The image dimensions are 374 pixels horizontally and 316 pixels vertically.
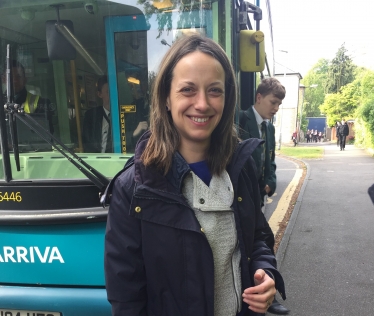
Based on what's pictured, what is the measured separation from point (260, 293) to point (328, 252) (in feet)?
12.7

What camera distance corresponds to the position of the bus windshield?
2.37 meters

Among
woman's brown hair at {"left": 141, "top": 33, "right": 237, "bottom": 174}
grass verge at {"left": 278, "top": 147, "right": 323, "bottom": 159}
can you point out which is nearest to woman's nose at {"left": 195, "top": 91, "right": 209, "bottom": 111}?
woman's brown hair at {"left": 141, "top": 33, "right": 237, "bottom": 174}

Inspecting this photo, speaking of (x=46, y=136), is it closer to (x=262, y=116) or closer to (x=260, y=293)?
(x=260, y=293)

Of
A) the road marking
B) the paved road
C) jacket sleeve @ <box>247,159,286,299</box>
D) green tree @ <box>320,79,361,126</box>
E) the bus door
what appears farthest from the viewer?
green tree @ <box>320,79,361,126</box>

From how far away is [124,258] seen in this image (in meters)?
1.33

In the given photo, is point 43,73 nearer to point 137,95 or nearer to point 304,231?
point 137,95

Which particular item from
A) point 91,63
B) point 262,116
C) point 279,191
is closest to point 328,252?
point 262,116

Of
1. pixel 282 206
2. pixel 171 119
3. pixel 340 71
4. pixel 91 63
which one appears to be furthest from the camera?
pixel 340 71

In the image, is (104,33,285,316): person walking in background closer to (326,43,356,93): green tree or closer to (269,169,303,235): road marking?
(269,169,303,235): road marking

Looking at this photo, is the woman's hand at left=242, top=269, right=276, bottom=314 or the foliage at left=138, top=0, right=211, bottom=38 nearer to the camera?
the woman's hand at left=242, top=269, right=276, bottom=314

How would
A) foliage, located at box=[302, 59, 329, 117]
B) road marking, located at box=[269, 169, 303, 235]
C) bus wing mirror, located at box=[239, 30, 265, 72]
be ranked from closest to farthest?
bus wing mirror, located at box=[239, 30, 265, 72] < road marking, located at box=[269, 169, 303, 235] < foliage, located at box=[302, 59, 329, 117]

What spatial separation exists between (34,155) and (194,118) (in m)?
1.45

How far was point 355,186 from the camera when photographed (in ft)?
30.4

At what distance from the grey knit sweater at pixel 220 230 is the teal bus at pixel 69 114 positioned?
0.82m
